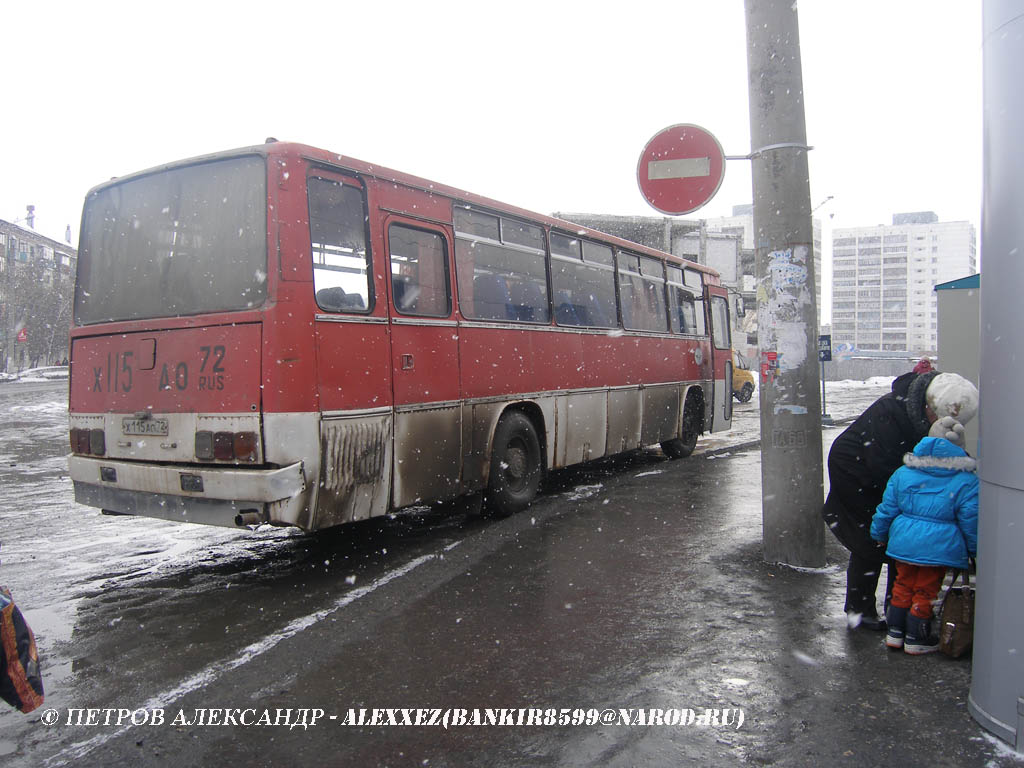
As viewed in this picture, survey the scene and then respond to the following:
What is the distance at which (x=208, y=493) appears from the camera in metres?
5.30

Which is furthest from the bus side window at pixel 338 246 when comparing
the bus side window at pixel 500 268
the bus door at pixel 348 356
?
the bus side window at pixel 500 268

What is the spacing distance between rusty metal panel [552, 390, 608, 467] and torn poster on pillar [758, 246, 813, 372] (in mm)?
3430

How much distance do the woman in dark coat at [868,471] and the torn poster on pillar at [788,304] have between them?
1107mm

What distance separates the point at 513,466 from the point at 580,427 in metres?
1.51

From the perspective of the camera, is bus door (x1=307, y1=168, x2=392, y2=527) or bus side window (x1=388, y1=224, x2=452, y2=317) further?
bus side window (x1=388, y1=224, x2=452, y2=317)

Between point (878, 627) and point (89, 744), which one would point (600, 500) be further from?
point (89, 744)

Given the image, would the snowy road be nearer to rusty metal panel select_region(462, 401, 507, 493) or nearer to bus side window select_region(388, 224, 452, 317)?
rusty metal panel select_region(462, 401, 507, 493)

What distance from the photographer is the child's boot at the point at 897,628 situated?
160 inches

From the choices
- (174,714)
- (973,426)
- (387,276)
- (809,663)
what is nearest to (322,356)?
(387,276)

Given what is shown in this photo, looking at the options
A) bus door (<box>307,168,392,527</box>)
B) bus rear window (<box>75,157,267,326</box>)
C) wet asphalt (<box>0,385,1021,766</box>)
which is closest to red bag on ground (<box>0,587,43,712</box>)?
wet asphalt (<box>0,385,1021,766</box>)

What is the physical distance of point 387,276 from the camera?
6207 mm

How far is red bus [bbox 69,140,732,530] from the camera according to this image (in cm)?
528

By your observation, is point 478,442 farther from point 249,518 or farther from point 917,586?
point 917,586

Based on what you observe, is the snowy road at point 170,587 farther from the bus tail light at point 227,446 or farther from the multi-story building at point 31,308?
the multi-story building at point 31,308
